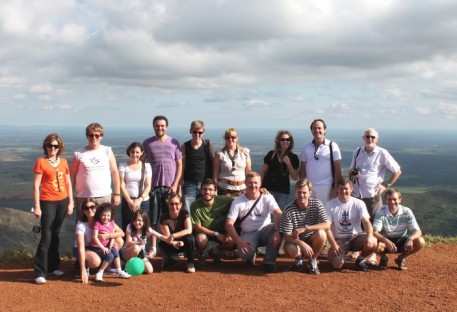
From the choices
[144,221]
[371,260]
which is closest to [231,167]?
[144,221]

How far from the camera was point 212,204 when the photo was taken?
789cm

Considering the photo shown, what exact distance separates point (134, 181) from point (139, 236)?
96cm

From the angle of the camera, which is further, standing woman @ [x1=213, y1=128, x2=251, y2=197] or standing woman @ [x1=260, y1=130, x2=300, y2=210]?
standing woman @ [x1=260, y1=130, x2=300, y2=210]

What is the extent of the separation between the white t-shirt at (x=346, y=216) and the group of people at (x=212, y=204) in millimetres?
16

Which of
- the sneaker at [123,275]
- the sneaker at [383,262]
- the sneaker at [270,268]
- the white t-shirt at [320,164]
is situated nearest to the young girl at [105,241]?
the sneaker at [123,275]

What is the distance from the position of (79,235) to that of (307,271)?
11.9ft

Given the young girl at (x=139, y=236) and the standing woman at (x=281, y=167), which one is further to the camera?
the standing woman at (x=281, y=167)

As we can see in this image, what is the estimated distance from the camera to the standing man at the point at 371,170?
8.20 meters

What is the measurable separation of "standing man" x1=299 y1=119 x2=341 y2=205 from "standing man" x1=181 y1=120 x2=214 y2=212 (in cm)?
178

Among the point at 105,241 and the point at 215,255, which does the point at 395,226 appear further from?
the point at 105,241

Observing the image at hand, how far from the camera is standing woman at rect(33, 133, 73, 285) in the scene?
6707mm

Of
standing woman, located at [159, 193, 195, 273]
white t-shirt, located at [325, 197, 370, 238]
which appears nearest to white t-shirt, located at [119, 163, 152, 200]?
standing woman, located at [159, 193, 195, 273]

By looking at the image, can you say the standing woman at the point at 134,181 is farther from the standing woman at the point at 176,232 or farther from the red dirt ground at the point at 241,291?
the red dirt ground at the point at 241,291

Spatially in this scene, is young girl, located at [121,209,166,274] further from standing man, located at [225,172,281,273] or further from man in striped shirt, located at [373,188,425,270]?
man in striped shirt, located at [373,188,425,270]
